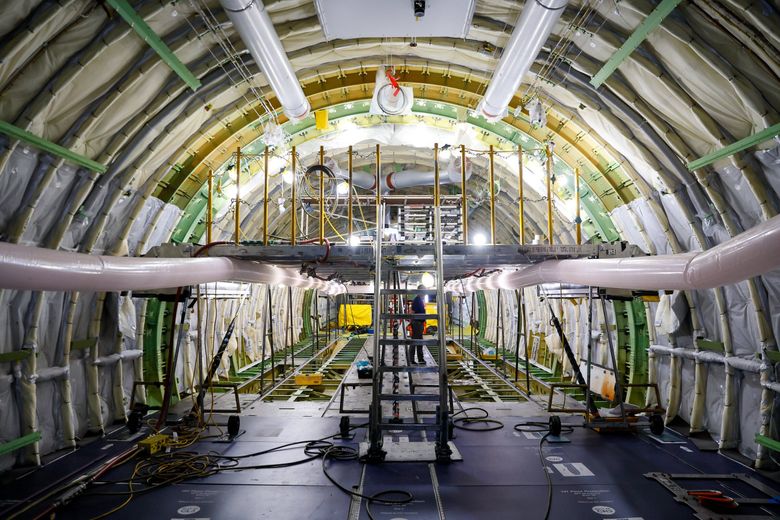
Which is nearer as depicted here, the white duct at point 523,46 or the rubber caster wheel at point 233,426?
the white duct at point 523,46

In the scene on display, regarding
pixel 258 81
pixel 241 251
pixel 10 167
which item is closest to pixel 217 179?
pixel 258 81

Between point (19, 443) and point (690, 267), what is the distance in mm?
8222

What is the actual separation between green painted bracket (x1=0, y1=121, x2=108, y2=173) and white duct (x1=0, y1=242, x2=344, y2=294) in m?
2.15

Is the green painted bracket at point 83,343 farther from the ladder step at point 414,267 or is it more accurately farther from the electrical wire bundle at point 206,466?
the ladder step at point 414,267

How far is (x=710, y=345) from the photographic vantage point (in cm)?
677

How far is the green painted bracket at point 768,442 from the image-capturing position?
17.4 ft

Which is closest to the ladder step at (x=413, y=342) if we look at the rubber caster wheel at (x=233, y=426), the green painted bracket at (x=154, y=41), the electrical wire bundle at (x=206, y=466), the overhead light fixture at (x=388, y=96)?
the electrical wire bundle at (x=206, y=466)

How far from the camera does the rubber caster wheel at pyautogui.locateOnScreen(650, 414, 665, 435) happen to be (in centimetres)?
693

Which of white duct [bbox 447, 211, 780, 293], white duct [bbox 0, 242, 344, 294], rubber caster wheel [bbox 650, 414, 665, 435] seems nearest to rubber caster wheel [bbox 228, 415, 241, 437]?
white duct [bbox 0, 242, 344, 294]

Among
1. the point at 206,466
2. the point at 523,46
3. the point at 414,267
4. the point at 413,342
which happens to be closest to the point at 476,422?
the point at 413,342

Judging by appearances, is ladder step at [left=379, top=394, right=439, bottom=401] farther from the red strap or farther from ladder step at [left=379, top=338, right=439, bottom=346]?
the red strap

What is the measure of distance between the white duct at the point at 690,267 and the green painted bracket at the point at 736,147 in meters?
1.97

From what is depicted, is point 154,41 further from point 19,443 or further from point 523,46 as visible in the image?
point 19,443

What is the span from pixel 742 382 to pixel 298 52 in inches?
351
